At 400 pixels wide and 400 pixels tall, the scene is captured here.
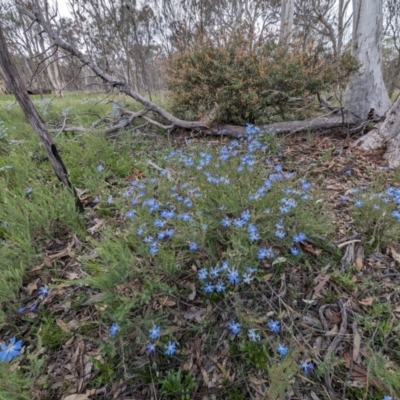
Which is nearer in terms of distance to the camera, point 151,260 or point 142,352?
point 142,352

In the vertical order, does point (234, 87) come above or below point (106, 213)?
above

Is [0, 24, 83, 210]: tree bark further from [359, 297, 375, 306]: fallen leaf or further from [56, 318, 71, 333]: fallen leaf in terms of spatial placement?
[359, 297, 375, 306]: fallen leaf

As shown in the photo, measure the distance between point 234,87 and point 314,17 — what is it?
1356cm

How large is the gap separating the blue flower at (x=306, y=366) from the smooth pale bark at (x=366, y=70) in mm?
3775

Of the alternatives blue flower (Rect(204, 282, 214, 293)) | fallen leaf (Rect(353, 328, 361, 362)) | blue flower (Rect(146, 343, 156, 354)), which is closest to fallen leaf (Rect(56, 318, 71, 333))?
blue flower (Rect(146, 343, 156, 354))

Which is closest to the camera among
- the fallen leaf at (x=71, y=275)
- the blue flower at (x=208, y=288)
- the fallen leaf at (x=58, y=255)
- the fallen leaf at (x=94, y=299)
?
the blue flower at (x=208, y=288)

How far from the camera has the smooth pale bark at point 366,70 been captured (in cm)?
369

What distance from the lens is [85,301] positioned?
1598 mm

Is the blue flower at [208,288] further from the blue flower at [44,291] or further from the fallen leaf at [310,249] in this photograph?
the blue flower at [44,291]

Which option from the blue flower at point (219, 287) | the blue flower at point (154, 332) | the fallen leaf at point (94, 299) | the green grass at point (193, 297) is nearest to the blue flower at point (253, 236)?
the green grass at point (193, 297)

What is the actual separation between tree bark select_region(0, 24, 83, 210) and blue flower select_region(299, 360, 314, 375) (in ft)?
6.58

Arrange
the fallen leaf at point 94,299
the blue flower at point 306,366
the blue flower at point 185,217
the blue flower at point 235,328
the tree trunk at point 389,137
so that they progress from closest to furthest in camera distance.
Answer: the blue flower at point 306,366, the blue flower at point 235,328, the fallen leaf at point 94,299, the blue flower at point 185,217, the tree trunk at point 389,137

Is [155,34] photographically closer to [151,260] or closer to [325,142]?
[325,142]

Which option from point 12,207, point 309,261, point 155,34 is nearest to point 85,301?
point 12,207
